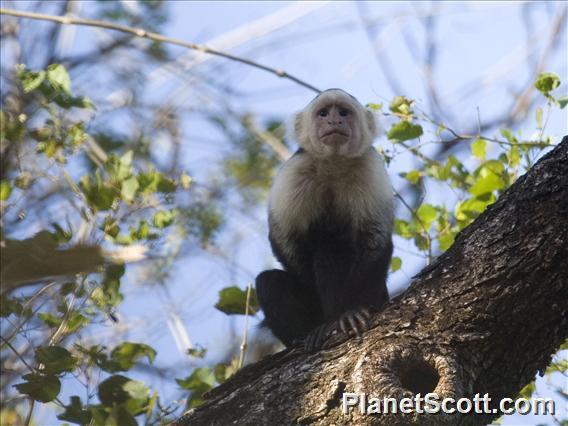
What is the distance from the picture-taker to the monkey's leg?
5840 millimetres

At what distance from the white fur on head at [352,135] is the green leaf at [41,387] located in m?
2.75

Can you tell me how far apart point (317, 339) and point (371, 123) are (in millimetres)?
2599

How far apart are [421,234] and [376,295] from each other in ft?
3.54

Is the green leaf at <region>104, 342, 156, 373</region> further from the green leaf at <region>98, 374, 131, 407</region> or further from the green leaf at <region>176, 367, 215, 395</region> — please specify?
the green leaf at <region>176, 367, 215, 395</region>

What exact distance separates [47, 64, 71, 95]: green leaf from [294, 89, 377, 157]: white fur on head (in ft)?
6.27

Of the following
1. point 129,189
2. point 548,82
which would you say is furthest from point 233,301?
point 548,82

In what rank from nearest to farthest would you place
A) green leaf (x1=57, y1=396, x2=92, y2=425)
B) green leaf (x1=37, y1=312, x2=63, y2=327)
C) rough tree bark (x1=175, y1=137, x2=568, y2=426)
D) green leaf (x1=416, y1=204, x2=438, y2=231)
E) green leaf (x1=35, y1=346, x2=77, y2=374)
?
rough tree bark (x1=175, y1=137, x2=568, y2=426), green leaf (x1=35, y1=346, x2=77, y2=374), green leaf (x1=57, y1=396, x2=92, y2=425), green leaf (x1=37, y1=312, x2=63, y2=327), green leaf (x1=416, y1=204, x2=438, y2=231)

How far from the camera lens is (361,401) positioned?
402 centimetres

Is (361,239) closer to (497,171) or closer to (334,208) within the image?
(334,208)

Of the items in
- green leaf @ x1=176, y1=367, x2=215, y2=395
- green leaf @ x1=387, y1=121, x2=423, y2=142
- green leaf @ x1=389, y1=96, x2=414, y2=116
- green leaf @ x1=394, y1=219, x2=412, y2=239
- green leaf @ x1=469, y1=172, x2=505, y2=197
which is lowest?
green leaf @ x1=176, y1=367, x2=215, y2=395

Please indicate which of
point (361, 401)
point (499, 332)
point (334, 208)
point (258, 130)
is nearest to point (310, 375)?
point (361, 401)

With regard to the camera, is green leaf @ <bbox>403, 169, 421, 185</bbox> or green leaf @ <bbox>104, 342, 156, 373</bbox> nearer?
green leaf @ <bbox>104, 342, 156, 373</bbox>

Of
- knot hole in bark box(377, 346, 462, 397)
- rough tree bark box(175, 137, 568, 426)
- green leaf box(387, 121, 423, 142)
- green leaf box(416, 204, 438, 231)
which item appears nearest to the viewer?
Result: knot hole in bark box(377, 346, 462, 397)

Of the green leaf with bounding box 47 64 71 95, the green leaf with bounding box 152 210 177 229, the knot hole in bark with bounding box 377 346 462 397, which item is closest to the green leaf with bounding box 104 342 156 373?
the green leaf with bounding box 152 210 177 229
